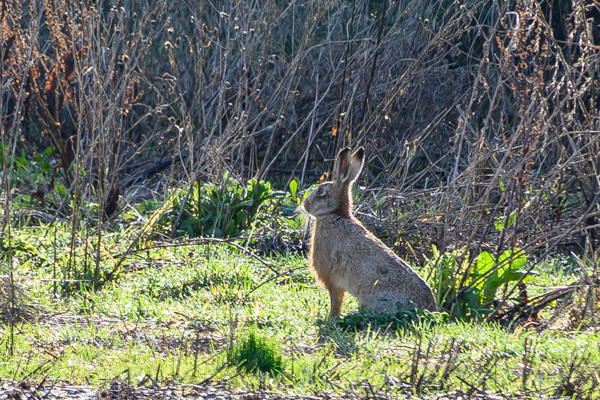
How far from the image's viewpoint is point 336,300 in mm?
5785

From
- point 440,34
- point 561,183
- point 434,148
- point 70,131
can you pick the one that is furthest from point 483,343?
point 70,131

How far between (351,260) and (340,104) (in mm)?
2958

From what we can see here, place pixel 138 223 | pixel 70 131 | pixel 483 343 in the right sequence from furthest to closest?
pixel 70 131, pixel 138 223, pixel 483 343

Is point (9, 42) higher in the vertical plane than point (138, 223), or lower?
higher

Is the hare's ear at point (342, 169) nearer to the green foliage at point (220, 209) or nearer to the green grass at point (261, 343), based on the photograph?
the green grass at point (261, 343)

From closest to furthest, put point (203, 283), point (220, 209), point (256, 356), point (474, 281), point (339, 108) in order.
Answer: point (256, 356)
point (474, 281)
point (203, 283)
point (220, 209)
point (339, 108)

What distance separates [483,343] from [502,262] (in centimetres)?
91

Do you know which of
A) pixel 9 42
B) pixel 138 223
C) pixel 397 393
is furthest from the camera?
pixel 138 223

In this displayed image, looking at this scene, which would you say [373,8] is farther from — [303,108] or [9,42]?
[9,42]

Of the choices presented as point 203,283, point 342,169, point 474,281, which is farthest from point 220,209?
point 474,281

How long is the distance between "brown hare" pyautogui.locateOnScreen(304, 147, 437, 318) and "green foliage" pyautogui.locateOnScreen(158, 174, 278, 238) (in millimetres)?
1708

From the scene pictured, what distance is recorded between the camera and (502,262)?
17.7 feet

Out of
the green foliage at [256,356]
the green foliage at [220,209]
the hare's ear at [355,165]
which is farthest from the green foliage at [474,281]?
the green foliage at [220,209]

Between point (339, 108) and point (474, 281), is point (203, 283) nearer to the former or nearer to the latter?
point (474, 281)
